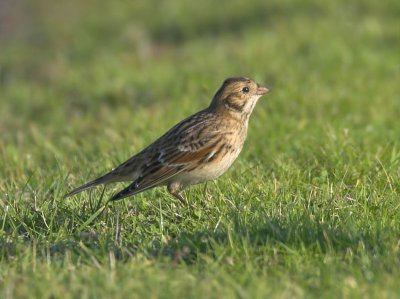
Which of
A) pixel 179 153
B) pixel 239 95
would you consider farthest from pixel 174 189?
pixel 239 95

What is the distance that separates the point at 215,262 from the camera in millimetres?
5691

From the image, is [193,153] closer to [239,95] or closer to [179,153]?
[179,153]

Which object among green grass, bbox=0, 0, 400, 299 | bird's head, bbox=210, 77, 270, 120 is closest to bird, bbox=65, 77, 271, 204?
bird's head, bbox=210, 77, 270, 120

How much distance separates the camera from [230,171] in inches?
340

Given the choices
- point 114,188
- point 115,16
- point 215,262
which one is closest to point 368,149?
point 114,188

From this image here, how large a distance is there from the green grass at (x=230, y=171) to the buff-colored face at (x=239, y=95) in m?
Result: 0.56

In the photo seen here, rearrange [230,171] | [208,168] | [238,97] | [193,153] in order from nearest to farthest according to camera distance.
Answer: [208,168] → [193,153] → [238,97] → [230,171]

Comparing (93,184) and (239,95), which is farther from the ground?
(239,95)

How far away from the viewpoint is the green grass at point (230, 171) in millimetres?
5570

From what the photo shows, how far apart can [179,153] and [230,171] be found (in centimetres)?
98

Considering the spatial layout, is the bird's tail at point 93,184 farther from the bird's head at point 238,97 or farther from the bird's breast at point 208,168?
the bird's head at point 238,97

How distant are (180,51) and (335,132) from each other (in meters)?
8.08

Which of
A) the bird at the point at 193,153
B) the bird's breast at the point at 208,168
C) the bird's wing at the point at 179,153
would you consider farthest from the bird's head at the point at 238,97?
the bird's breast at the point at 208,168

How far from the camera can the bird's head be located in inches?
326
